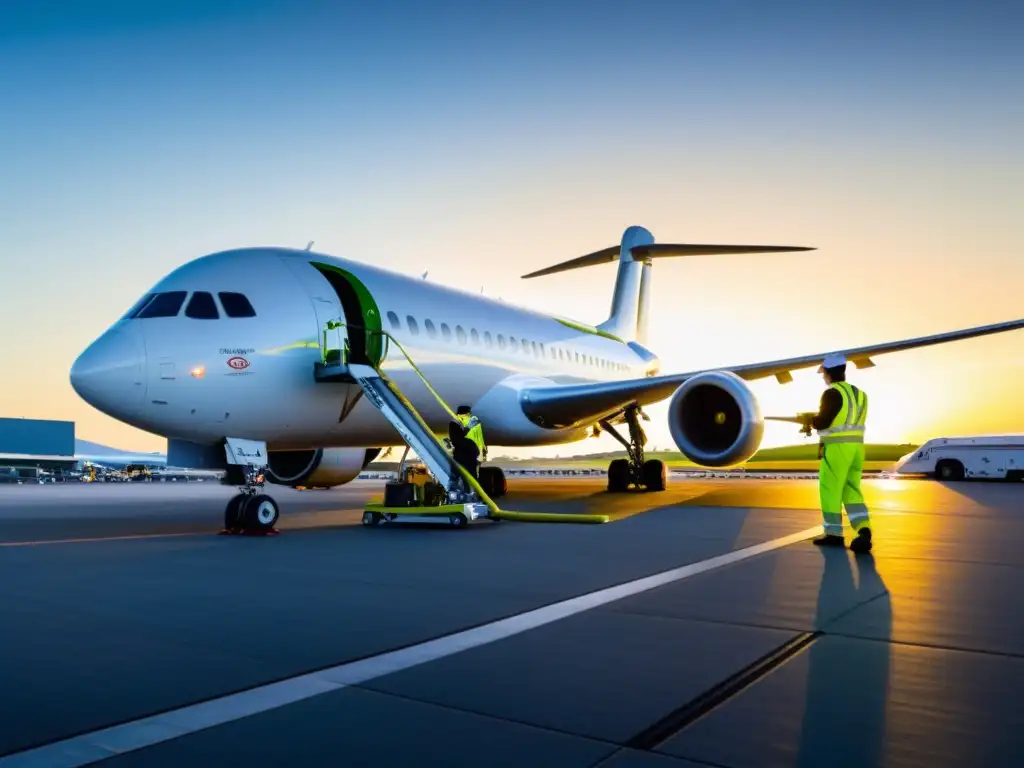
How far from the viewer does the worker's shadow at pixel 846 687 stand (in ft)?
7.57

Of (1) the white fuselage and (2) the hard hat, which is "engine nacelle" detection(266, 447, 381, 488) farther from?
(2) the hard hat

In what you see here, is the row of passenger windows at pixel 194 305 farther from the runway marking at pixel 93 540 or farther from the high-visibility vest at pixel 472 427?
the high-visibility vest at pixel 472 427

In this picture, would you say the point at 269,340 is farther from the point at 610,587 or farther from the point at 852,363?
the point at 852,363

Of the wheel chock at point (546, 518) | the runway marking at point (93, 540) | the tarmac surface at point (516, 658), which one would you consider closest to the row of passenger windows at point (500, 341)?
the wheel chock at point (546, 518)

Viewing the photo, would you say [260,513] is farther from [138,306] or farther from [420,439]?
[138,306]

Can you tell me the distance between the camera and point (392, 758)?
225cm

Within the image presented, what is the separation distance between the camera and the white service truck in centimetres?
2520

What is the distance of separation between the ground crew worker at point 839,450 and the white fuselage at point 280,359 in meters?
5.95

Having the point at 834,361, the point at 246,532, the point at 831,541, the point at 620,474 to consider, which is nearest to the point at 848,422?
the point at 834,361

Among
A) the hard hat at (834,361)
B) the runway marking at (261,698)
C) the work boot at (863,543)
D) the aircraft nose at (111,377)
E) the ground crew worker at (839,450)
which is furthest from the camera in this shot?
the aircraft nose at (111,377)

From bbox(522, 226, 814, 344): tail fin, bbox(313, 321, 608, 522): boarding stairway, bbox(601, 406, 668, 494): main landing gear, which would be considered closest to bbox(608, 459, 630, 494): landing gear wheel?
bbox(601, 406, 668, 494): main landing gear

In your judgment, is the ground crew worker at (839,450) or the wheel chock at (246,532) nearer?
the ground crew worker at (839,450)

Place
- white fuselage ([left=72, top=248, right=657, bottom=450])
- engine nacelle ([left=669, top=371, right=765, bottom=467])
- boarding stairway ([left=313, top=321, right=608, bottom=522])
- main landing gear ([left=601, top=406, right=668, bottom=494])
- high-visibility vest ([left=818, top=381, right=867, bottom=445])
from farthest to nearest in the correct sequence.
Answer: main landing gear ([left=601, top=406, right=668, bottom=494]), engine nacelle ([left=669, top=371, right=765, bottom=467]), boarding stairway ([left=313, top=321, right=608, bottom=522]), white fuselage ([left=72, top=248, right=657, bottom=450]), high-visibility vest ([left=818, top=381, right=867, bottom=445])

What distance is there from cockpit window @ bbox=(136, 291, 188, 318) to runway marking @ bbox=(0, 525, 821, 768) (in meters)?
6.60
